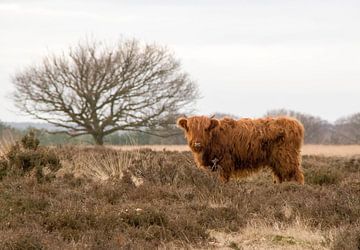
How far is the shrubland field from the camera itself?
7.48 m

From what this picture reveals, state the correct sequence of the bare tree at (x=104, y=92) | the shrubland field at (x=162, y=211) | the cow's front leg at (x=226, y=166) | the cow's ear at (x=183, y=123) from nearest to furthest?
the shrubland field at (x=162, y=211)
the cow's front leg at (x=226, y=166)
the cow's ear at (x=183, y=123)
the bare tree at (x=104, y=92)

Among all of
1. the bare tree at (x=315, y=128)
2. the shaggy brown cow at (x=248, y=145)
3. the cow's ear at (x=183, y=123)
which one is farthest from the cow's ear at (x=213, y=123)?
the bare tree at (x=315, y=128)

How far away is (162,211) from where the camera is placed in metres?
8.96

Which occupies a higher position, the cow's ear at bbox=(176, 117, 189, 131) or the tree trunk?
the cow's ear at bbox=(176, 117, 189, 131)

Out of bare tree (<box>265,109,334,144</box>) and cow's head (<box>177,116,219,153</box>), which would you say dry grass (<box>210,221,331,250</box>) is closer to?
cow's head (<box>177,116,219,153</box>)

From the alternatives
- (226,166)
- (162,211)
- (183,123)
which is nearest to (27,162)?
(183,123)

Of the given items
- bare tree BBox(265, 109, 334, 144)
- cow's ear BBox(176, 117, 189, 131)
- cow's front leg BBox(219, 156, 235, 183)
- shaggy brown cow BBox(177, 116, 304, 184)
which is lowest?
cow's front leg BBox(219, 156, 235, 183)

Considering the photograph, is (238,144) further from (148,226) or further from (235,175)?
(148,226)

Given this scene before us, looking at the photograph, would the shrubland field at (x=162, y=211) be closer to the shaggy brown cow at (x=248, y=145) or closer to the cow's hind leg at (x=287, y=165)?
the shaggy brown cow at (x=248, y=145)

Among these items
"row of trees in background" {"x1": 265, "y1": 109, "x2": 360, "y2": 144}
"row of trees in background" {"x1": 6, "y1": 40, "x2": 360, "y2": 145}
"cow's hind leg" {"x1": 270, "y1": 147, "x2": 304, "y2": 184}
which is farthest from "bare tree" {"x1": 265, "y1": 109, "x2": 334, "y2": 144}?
"cow's hind leg" {"x1": 270, "y1": 147, "x2": 304, "y2": 184}

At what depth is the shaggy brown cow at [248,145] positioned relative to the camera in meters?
13.8

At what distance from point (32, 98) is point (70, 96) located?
7.52 feet

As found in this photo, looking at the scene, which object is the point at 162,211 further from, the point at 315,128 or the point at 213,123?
the point at 315,128

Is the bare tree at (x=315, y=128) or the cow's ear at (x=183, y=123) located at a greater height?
the bare tree at (x=315, y=128)
